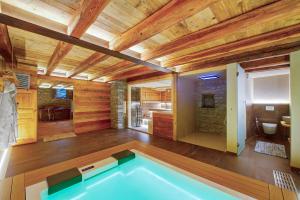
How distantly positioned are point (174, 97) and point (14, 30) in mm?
4088

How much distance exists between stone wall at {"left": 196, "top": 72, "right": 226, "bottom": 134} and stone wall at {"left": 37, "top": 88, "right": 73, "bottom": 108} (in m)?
9.56

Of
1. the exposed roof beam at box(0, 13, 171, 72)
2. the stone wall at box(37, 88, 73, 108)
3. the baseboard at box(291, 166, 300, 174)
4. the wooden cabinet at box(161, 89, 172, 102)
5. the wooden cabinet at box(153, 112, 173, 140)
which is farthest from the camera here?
the wooden cabinet at box(161, 89, 172, 102)

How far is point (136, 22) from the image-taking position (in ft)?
6.23

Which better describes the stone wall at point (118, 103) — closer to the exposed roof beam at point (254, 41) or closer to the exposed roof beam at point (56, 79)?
the exposed roof beam at point (56, 79)

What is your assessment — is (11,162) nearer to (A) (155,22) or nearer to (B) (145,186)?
(B) (145,186)

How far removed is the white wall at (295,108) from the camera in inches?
102

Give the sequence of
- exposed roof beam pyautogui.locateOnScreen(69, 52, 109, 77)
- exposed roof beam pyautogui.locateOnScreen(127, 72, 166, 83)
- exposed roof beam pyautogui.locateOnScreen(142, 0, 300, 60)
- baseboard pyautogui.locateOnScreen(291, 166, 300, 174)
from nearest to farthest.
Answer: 1. exposed roof beam pyautogui.locateOnScreen(142, 0, 300, 60)
2. baseboard pyautogui.locateOnScreen(291, 166, 300, 174)
3. exposed roof beam pyautogui.locateOnScreen(69, 52, 109, 77)
4. exposed roof beam pyautogui.locateOnScreen(127, 72, 166, 83)

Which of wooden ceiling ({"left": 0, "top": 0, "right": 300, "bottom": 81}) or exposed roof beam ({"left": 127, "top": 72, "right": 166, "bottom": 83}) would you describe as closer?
wooden ceiling ({"left": 0, "top": 0, "right": 300, "bottom": 81})

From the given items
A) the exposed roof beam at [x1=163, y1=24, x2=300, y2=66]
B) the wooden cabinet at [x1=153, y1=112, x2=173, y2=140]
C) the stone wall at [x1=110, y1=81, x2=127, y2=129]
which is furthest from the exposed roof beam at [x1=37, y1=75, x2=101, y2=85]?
the exposed roof beam at [x1=163, y1=24, x2=300, y2=66]

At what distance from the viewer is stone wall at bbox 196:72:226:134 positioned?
5.39 meters

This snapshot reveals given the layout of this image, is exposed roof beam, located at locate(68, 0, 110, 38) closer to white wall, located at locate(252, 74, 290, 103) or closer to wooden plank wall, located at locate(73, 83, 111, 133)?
wooden plank wall, located at locate(73, 83, 111, 133)

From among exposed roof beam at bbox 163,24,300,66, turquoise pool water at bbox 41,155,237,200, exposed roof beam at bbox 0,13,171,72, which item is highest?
exposed roof beam at bbox 163,24,300,66

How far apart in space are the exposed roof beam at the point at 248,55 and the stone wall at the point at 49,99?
9.95m

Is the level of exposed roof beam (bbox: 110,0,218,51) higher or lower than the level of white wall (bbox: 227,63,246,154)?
higher
